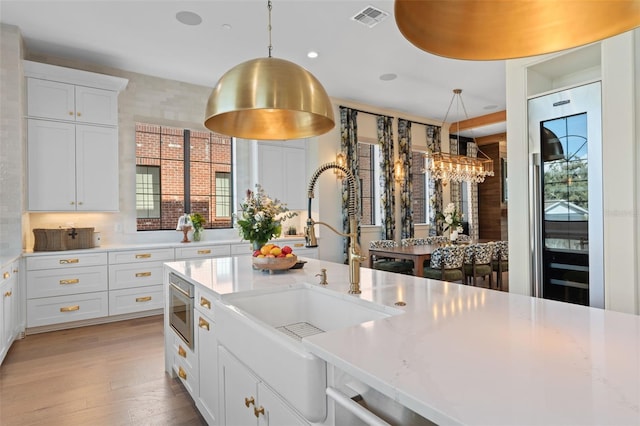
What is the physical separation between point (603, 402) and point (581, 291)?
189cm

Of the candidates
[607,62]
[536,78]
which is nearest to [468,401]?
[607,62]

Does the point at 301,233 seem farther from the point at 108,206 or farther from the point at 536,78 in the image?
the point at 536,78

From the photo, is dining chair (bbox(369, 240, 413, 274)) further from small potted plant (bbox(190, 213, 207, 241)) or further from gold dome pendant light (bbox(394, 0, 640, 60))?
gold dome pendant light (bbox(394, 0, 640, 60))

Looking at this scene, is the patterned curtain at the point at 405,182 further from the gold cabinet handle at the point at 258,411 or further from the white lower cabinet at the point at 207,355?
the gold cabinet handle at the point at 258,411

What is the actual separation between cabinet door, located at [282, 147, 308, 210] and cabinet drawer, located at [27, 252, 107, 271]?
9.28 feet

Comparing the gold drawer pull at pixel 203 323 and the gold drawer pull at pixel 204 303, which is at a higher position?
the gold drawer pull at pixel 204 303

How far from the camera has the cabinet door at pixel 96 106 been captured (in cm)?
442

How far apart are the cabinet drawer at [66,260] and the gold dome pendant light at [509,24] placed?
4.51m

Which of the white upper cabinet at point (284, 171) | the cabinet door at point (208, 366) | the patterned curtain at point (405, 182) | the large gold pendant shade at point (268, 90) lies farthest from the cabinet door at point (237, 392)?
the patterned curtain at point (405, 182)

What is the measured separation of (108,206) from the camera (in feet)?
15.3

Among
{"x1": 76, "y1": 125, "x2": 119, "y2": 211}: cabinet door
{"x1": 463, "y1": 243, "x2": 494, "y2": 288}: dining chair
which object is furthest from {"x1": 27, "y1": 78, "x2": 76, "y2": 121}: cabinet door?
{"x1": 463, "y1": 243, "x2": 494, "y2": 288}: dining chair

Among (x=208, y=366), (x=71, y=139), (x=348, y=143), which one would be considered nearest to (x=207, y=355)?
(x=208, y=366)

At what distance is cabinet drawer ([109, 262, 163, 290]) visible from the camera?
4.44 meters

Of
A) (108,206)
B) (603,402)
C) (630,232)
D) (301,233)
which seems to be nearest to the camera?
(603,402)
